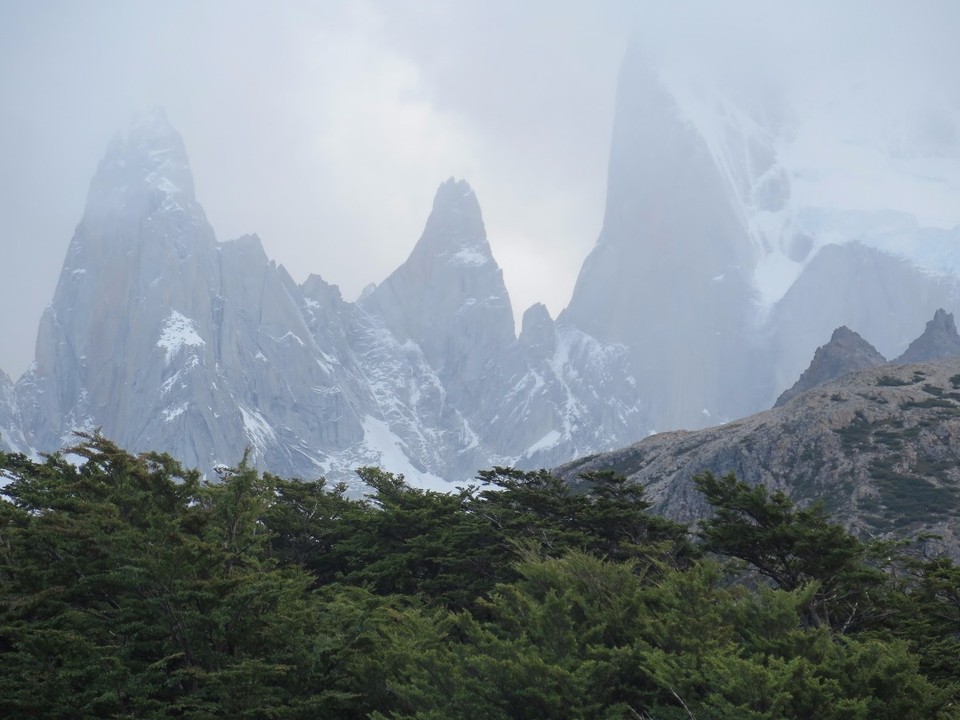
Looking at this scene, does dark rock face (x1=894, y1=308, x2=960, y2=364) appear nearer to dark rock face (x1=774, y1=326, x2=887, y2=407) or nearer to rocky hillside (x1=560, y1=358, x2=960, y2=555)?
dark rock face (x1=774, y1=326, x2=887, y2=407)

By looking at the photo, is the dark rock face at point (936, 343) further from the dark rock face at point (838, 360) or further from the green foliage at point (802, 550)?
the green foliage at point (802, 550)

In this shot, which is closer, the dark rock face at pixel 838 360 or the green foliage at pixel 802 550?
the green foliage at pixel 802 550

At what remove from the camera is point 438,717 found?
55.0 feet

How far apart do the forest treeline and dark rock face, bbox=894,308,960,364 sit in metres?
107

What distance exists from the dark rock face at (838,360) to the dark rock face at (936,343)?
6.84 meters

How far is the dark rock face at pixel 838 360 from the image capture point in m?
113

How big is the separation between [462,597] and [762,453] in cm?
4172

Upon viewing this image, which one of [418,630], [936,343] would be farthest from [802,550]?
[936,343]

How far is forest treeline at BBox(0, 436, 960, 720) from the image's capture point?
16828mm

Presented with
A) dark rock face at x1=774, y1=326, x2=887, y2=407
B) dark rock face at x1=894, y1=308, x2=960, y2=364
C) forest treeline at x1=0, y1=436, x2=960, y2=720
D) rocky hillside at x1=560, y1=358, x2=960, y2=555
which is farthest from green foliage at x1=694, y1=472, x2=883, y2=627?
dark rock face at x1=894, y1=308, x2=960, y2=364

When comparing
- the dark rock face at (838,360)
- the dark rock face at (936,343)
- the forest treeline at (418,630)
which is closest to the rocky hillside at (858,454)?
the forest treeline at (418,630)

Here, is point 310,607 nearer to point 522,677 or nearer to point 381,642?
point 381,642

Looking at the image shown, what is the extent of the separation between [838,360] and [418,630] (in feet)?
337

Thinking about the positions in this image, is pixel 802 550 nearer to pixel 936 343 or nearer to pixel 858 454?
pixel 858 454
